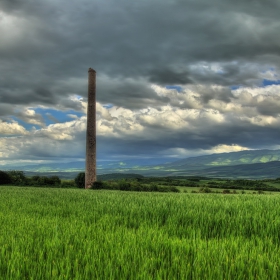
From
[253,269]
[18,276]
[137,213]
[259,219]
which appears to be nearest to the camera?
[18,276]

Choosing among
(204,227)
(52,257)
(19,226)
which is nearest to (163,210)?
(204,227)

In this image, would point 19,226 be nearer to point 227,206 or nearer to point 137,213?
point 137,213

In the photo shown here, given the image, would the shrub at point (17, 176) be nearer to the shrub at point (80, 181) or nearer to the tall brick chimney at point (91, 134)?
the shrub at point (80, 181)

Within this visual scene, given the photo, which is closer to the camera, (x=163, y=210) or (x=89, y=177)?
(x=163, y=210)

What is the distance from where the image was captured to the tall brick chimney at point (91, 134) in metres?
36.5

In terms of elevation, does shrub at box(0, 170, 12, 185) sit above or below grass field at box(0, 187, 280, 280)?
below

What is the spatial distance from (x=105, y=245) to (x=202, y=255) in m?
1.34

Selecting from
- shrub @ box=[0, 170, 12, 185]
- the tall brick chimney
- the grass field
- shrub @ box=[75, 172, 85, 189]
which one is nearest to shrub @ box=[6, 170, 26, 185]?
shrub @ box=[0, 170, 12, 185]

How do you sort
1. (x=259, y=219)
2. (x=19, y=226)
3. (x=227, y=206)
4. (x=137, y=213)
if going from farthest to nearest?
(x=227, y=206), (x=137, y=213), (x=259, y=219), (x=19, y=226)

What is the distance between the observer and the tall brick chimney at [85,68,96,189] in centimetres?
3647

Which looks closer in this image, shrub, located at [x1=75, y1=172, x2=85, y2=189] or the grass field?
the grass field

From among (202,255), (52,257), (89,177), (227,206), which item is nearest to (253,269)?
(202,255)

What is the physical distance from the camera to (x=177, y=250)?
3607mm

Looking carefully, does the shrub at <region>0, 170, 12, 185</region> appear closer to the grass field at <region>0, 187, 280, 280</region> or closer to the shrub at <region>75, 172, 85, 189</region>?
the shrub at <region>75, 172, 85, 189</region>
